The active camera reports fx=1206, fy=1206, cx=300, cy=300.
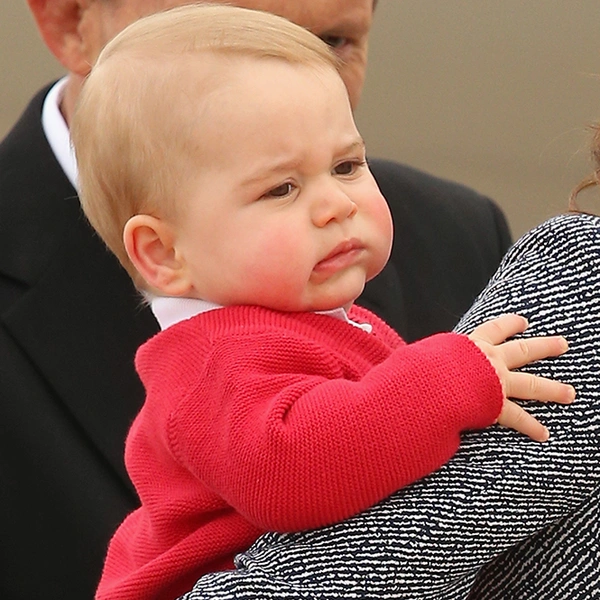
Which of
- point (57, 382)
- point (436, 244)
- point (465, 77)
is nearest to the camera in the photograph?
point (57, 382)

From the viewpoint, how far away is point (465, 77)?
484 cm

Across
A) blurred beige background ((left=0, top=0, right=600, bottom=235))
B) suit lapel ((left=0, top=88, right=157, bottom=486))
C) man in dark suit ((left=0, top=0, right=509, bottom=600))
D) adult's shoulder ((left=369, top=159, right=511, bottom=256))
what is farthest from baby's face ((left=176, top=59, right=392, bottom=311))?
blurred beige background ((left=0, top=0, right=600, bottom=235))

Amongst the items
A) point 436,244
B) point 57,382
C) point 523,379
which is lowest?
point 436,244

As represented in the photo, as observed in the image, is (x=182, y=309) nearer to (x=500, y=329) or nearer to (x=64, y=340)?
(x=500, y=329)

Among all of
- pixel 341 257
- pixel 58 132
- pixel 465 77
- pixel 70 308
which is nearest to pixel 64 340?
pixel 70 308

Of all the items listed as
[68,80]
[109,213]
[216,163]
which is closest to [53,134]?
[68,80]

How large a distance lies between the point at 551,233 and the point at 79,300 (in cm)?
103

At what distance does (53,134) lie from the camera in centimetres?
212

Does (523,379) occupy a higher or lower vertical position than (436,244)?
higher

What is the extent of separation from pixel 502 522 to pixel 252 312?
32 cm

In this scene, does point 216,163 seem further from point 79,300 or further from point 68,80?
point 68,80

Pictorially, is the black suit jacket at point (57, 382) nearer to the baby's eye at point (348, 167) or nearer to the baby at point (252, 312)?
the baby at point (252, 312)

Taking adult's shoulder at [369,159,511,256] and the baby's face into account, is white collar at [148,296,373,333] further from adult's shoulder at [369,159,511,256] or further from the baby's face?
adult's shoulder at [369,159,511,256]

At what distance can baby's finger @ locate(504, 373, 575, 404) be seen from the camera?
1.08m
